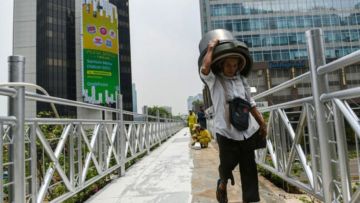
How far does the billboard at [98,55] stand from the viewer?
23031 millimetres

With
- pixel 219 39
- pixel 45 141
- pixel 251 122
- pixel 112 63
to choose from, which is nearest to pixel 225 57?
pixel 219 39

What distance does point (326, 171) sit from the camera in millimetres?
2117

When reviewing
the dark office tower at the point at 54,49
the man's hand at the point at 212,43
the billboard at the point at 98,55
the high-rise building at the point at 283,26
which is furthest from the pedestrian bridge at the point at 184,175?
the high-rise building at the point at 283,26

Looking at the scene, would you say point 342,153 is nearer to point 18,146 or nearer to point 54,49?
point 18,146

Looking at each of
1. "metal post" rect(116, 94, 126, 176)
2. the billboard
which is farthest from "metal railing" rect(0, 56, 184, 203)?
the billboard

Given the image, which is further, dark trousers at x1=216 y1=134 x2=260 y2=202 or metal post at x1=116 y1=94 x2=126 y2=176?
metal post at x1=116 y1=94 x2=126 y2=176

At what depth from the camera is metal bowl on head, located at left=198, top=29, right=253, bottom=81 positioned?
227cm

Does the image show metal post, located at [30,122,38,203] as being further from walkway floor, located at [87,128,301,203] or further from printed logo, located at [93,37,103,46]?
printed logo, located at [93,37,103,46]

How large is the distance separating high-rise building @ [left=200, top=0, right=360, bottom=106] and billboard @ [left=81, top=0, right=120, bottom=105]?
20940 mm

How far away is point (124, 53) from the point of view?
5059cm

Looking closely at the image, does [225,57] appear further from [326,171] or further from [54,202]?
[54,202]

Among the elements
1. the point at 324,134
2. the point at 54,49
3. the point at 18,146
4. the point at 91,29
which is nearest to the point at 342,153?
the point at 324,134

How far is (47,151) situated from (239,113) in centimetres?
158

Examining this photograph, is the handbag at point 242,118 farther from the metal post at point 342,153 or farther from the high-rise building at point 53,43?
the high-rise building at point 53,43
